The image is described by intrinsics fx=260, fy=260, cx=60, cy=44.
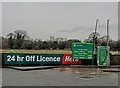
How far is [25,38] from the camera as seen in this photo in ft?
173

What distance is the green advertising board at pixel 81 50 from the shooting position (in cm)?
2966

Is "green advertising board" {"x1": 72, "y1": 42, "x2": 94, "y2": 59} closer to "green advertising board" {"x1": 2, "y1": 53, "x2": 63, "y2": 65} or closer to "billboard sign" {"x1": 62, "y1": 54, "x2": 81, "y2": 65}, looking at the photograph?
"billboard sign" {"x1": 62, "y1": 54, "x2": 81, "y2": 65}

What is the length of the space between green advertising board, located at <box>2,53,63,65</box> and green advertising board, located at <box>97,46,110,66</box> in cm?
436

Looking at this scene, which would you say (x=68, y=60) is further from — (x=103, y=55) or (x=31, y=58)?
(x=31, y=58)

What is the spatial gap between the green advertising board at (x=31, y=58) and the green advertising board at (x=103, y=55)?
4.36 meters

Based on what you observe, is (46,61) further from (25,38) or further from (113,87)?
(25,38)

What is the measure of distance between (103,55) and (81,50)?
8.39 feet

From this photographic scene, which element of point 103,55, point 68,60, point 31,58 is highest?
point 103,55

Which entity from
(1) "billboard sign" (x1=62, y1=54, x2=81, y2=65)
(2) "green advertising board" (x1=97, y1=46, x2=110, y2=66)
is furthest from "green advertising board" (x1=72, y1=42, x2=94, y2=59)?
(2) "green advertising board" (x1=97, y1=46, x2=110, y2=66)

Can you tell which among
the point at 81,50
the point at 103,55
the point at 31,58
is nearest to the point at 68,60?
the point at 81,50

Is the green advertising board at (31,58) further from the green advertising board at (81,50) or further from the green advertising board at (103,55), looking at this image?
the green advertising board at (103,55)

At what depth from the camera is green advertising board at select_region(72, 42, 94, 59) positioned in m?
29.7

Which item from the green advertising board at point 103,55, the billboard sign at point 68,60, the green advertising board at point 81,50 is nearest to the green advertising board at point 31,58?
the billboard sign at point 68,60

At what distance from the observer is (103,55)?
2958 centimetres
